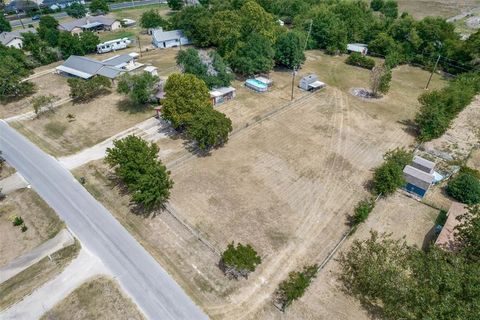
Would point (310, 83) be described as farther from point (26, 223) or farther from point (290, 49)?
point (26, 223)

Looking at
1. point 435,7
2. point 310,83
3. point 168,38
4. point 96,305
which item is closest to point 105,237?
point 96,305

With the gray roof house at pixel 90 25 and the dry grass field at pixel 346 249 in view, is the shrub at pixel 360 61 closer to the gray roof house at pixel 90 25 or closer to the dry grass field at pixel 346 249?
the dry grass field at pixel 346 249

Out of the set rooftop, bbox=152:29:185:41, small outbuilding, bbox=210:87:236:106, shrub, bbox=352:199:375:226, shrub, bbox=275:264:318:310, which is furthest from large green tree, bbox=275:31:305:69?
shrub, bbox=275:264:318:310

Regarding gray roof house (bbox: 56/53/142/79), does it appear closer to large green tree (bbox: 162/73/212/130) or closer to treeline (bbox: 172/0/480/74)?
treeline (bbox: 172/0/480/74)

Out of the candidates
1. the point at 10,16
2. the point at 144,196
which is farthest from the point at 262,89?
the point at 10,16

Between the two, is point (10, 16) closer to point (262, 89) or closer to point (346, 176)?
point (262, 89)
